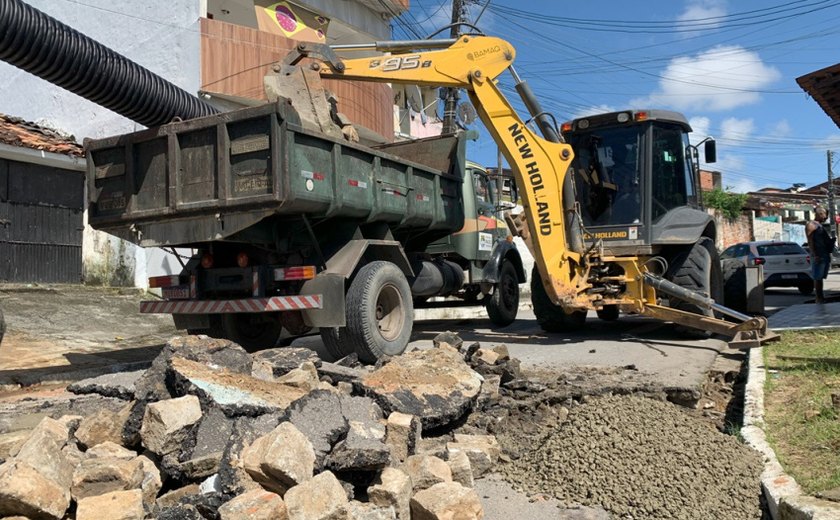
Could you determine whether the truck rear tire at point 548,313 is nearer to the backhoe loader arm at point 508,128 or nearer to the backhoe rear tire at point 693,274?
the backhoe loader arm at point 508,128

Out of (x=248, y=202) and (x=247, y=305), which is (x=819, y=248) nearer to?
(x=247, y=305)

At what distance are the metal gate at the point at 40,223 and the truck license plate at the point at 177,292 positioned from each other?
6572 millimetres

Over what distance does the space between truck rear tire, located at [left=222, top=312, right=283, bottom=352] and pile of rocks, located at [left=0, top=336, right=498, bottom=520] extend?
2.30m

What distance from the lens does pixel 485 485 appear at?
3865mm

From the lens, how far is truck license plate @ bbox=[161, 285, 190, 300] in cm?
673

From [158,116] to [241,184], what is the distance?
151 cm

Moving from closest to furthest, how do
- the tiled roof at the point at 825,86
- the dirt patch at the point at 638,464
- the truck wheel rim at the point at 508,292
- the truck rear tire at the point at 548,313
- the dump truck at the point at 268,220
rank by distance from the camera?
the dirt patch at the point at 638,464 < the dump truck at the point at 268,220 < the tiled roof at the point at 825,86 < the truck rear tire at the point at 548,313 < the truck wheel rim at the point at 508,292

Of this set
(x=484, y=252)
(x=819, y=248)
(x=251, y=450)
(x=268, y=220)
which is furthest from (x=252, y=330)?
(x=819, y=248)

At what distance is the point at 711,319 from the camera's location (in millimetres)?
7637

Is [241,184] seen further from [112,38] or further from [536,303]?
[112,38]

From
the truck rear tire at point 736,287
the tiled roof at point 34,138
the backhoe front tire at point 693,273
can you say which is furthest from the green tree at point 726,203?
the tiled roof at point 34,138

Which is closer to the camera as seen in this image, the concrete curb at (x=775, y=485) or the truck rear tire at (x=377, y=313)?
the concrete curb at (x=775, y=485)

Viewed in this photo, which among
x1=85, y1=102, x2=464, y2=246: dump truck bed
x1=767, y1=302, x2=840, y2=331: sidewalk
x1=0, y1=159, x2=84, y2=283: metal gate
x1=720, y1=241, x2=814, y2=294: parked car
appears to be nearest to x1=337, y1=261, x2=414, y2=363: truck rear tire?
x1=85, y1=102, x2=464, y2=246: dump truck bed

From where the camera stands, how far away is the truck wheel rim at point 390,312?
6953 mm
